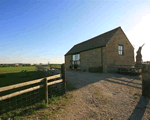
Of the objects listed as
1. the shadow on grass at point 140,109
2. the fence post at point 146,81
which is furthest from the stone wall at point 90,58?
the shadow on grass at point 140,109

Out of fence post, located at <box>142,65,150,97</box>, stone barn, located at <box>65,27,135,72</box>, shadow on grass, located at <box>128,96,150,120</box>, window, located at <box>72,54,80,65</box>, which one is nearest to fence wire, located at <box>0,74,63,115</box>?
shadow on grass, located at <box>128,96,150,120</box>

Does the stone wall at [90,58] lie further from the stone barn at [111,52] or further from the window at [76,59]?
the window at [76,59]

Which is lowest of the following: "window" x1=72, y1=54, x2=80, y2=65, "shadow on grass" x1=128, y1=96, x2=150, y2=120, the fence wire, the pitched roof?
the fence wire

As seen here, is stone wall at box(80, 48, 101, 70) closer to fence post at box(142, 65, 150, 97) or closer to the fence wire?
fence post at box(142, 65, 150, 97)

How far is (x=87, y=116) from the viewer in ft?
10.1

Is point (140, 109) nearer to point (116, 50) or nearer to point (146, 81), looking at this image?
point (146, 81)

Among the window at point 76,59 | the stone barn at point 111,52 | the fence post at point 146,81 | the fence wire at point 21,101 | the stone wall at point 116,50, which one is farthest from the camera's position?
the window at point 76,59

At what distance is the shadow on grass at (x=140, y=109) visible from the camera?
3.01 meters

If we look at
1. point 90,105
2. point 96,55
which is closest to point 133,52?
point 96,55

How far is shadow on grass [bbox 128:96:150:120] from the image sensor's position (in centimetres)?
301

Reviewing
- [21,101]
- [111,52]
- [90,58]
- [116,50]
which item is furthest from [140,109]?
[90,58]

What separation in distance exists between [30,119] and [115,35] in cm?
1616

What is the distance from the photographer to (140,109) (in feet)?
11.5

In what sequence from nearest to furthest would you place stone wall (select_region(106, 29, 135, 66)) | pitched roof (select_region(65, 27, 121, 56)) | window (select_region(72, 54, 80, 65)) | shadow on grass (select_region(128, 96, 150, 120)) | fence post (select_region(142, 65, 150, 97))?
1. shadow on grass (select_region(128, 96, 150, 120))
2. fence post (select_region(142, 65, 150, 97))
3. stone wall (select_region(106, 29, 135, 66))
4. pitched roof (select_region(65, 27, 121, 56))
5. window (select_region(72, 54, 80, 65))
